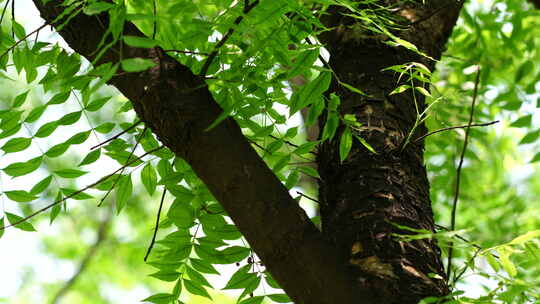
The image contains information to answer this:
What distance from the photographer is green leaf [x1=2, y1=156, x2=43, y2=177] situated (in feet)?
5.45

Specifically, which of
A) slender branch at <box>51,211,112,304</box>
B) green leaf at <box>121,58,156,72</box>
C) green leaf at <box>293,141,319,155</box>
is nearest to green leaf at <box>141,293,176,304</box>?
green leaf at <box>293,141,319,155</box>

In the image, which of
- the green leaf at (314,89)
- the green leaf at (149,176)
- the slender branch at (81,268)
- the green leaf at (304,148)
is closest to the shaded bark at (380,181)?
the green leaf at (304,148)

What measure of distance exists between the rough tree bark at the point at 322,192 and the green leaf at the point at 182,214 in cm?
34

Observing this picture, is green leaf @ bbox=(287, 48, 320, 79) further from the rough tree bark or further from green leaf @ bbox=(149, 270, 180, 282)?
green leaf @ bbox=(149, 270, 180, 282)

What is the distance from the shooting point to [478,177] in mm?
5516

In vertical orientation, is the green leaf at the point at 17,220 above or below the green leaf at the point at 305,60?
below

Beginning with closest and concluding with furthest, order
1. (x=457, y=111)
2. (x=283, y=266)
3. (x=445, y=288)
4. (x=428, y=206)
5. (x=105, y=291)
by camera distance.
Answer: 1. (x=283, y=266)
2. (x=445, y=288)
3. (x=428, y=206)
4. (x=457, y=111)
5. (x=105, y=291)

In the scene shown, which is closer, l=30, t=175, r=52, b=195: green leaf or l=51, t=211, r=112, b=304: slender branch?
l=30, t=175, r=52, b=195: green leaf

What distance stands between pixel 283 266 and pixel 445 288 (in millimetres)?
407

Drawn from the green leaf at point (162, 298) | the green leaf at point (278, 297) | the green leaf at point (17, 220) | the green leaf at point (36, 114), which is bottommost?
the green leaf at point (278, 297)

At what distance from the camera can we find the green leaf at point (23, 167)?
1.66m

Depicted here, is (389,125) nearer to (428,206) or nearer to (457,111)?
(428,206)

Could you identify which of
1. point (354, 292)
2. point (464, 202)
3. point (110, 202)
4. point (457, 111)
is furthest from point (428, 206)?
point (110, 202)

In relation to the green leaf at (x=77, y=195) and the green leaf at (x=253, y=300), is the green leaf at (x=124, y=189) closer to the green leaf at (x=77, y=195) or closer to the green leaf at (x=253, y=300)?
the green leaf at (x=77, y=195)
